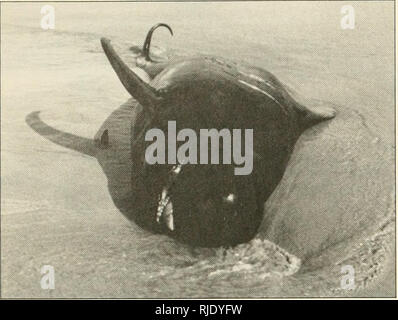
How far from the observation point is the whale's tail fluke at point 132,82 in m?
3.37

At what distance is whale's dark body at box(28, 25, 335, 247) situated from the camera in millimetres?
3523

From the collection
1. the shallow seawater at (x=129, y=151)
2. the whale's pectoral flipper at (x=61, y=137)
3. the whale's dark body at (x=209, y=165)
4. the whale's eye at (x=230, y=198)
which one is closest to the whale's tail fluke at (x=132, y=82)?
the whale's dark body at (x=209, y=165)

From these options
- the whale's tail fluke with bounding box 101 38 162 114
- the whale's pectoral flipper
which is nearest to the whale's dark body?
the whale's tail fluke with bounding box 101 38 162 114

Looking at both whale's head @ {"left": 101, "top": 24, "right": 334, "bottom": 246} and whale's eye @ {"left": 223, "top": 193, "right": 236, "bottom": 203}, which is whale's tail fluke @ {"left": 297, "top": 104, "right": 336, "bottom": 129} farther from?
whale's eye @ {"left": 223, "top": 193, "right": 236, "bottom": 203}

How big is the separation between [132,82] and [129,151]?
2.75 ft

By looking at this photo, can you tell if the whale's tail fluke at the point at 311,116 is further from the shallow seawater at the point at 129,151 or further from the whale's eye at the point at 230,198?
the whale's eye at the point at 230,198

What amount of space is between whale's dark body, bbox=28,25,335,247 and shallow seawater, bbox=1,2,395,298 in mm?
103

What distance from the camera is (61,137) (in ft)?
14.3

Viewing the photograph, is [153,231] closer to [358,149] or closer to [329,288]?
[329,288]

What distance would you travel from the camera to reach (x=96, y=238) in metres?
3.95

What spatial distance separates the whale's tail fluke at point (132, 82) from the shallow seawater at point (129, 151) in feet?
2.33

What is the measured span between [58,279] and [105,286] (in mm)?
285

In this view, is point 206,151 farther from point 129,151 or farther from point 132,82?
point 129,151

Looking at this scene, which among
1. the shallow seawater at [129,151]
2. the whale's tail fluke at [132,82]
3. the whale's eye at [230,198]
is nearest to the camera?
the whale's tail fluke at [132,82]
